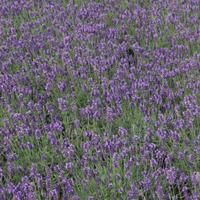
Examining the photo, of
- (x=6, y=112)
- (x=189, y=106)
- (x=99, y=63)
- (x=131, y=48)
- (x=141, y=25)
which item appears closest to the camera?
(x=189, y=106)

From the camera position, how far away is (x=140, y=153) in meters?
3.30

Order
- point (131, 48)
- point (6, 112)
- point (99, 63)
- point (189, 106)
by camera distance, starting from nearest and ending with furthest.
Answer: point (189, 106) → point (6, 112) → point (99, 63) → point (131, 48)

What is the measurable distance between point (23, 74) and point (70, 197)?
1754mm

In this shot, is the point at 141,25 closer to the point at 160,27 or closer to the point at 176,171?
the point at 160,27

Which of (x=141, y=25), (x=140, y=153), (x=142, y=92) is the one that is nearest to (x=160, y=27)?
(x=141, y=25)

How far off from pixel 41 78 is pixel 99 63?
0.53 metres

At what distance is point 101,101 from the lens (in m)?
4.10

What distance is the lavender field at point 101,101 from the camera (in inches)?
125

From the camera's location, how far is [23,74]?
15.0 feet

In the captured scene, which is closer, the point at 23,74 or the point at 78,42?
the point at 23,74

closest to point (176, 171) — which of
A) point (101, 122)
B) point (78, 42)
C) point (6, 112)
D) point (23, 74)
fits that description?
point (101, 122)

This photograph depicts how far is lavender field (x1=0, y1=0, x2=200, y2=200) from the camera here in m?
3.18

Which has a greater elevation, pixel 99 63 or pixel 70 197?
pixel 99 63

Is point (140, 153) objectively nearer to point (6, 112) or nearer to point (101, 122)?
point (101, 122)
